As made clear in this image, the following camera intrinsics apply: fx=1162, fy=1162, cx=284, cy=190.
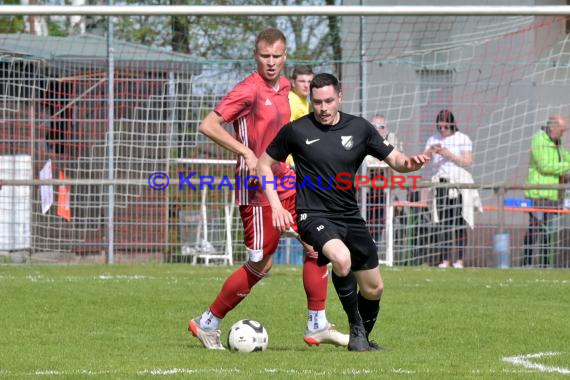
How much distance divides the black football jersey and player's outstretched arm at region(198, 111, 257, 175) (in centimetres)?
16

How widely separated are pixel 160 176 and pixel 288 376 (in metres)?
9.94

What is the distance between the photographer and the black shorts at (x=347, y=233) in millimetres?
7148

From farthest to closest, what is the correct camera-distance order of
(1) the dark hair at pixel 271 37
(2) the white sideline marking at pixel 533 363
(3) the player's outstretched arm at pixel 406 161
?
(1) the dark hair at pixel 271 37 < (3) the player's outstretched arm at pixel 406 161 < (2) the white sideline marking at pixel 533 363

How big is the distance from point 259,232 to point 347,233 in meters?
0.68

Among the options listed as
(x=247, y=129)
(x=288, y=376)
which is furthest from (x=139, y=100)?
(x=288, y=376)

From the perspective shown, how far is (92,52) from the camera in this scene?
55.2 ft

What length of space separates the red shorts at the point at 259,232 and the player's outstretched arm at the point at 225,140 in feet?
1.11

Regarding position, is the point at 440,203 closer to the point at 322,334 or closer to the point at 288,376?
the point at 322,334

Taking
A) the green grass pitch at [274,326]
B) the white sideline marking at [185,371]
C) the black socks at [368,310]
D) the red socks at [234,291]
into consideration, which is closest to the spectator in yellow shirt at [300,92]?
the green grass pitch at [274,326]

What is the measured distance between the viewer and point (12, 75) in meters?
15.7

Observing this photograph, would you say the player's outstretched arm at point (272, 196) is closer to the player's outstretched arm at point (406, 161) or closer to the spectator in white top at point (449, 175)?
the player's outstretched arm at point (406, 161)

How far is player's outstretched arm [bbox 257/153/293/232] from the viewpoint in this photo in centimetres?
711

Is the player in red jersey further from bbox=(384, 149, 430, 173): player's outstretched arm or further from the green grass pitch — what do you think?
bbox=(384, 149, 430, 173): player's outstretched arm

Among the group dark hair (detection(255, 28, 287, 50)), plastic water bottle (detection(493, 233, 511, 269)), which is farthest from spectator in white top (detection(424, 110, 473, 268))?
dark hair (detection(255, 28, 287, 50))
